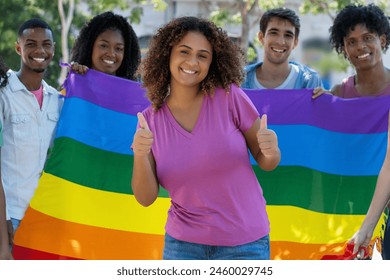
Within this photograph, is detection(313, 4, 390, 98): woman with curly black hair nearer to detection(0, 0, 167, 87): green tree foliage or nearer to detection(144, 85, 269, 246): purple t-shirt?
detection(144, 85, 269, 246): purple t-shirt

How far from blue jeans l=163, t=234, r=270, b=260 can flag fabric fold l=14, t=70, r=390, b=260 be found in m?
1.50

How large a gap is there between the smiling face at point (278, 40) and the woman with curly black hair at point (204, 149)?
154cm

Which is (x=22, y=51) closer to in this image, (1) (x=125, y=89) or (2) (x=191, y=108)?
(1) (x=125, y=89)

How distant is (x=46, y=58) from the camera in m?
5.17

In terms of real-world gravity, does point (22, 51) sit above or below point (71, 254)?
above

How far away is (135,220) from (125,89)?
3.04ft

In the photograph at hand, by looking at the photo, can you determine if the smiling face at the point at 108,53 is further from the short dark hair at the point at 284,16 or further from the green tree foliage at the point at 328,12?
the green tree foliage at the point at 328,12

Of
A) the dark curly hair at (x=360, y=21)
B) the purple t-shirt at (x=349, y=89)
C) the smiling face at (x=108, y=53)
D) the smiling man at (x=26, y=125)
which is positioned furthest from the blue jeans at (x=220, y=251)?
the dark curly hair at (x=360, y=21)

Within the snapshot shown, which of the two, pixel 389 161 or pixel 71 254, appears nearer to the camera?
pixel 389 161

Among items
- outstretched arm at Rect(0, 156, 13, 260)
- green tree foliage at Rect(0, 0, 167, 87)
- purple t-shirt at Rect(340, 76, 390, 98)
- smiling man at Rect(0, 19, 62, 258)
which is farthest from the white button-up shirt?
green tree foliage at Rect(0, 0, 167, 87)

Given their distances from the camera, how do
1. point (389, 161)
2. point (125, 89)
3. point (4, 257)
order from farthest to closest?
point (125, 89) → point (4, 257) → point (389, 161)

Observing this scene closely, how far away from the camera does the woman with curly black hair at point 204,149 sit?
3.57m

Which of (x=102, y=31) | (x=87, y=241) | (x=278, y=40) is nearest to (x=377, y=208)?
(x=278, y=40)

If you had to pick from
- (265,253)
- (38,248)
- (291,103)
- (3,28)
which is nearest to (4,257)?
(38,248)
